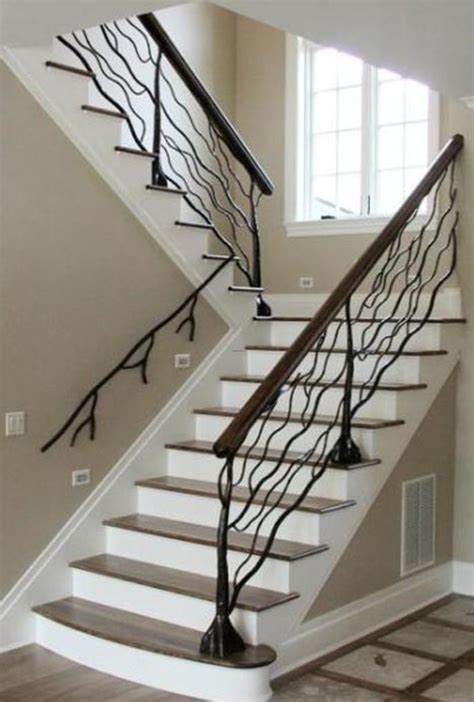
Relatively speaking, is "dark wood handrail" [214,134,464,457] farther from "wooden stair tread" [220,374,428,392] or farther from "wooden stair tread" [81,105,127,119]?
"wooden stair tread" [81,105,127,119]

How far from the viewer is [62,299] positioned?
4.60 metres

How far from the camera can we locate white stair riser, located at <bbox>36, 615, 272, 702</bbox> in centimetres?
373

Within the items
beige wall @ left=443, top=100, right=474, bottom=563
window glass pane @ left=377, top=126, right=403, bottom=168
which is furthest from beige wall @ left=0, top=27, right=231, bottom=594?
window glass pane @ left=377, top=126, right=403, bottom=168

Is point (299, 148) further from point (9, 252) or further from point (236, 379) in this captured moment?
point (9, 252)

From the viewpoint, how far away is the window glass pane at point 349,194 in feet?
22.6

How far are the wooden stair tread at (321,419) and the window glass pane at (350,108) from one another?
2.66 meters

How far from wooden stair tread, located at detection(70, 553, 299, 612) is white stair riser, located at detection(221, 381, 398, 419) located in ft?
3.21

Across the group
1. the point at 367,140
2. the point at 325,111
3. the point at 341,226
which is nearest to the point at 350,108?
the point at 325,111

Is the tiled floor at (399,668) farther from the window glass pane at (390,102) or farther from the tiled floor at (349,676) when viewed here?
the window glass pane at (390,102)

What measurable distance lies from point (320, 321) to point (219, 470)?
1.14 metres

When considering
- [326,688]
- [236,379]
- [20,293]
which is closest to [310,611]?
[326,688]

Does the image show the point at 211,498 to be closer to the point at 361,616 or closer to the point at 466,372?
the point at 361,616

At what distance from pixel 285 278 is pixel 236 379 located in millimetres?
1764

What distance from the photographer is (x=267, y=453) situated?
188 inches
